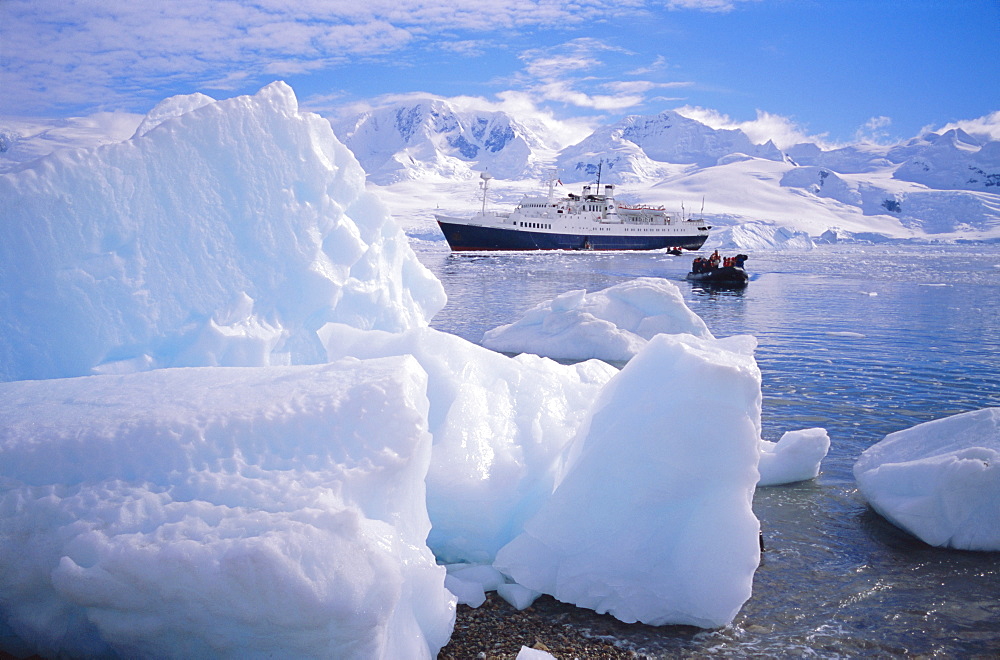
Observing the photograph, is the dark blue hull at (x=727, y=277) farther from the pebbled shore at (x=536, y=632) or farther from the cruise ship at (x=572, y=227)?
the pebbled shore at (x=536, y=632)

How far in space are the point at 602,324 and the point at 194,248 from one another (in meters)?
7.90

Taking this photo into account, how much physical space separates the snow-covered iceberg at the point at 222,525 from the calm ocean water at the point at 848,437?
163cm

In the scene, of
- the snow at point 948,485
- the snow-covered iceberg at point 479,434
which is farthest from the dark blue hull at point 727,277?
the snow-covered iceberg at point 479,434

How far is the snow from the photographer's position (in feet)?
16.2

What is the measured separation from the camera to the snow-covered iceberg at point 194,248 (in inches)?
199

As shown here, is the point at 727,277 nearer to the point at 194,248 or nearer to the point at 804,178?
the point at 194,248

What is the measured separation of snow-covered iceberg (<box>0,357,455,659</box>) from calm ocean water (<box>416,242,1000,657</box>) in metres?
1.63

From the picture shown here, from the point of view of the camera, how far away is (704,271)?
Answer: 30.2 metres

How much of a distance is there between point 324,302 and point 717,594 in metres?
4.29

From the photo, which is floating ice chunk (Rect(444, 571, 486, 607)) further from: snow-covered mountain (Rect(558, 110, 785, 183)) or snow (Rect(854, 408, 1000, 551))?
snow-covered mountain (Rect(558, 110, 785, 183))

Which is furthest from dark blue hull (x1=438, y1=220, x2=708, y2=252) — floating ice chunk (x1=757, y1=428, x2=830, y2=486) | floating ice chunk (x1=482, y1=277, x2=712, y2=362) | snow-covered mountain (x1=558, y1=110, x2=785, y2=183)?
snow-covered mountain (x1=558, y1=110, x2=785, y2=183)

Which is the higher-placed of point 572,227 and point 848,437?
point 572,227

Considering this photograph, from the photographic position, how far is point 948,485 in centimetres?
498

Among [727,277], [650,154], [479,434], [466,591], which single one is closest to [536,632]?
[466,591]
